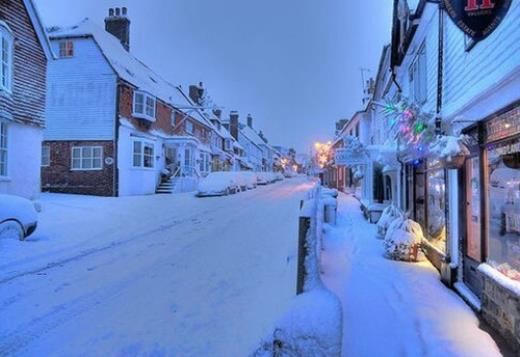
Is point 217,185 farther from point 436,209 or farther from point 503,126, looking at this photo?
point 503,126

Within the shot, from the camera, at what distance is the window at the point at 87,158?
2283cm

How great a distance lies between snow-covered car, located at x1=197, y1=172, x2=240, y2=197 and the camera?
2519 cm

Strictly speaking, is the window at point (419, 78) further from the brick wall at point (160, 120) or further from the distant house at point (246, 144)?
the distant house at point (246, 144)

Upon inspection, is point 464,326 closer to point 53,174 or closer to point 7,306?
point 7,306

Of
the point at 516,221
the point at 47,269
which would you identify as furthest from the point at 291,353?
the point at 47,269

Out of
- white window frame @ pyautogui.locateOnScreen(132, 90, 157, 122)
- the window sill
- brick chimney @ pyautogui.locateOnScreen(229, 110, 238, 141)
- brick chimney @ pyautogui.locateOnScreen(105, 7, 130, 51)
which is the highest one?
brick chimney @ pyautogui.locateOnScreen(105, 7, 130, 51)

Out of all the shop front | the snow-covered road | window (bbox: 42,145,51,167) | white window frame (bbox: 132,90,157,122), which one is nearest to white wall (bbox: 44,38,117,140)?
window (bbox: 42,145,51,167)

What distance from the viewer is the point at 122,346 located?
4.28 metres

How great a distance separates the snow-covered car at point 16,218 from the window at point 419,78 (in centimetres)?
922

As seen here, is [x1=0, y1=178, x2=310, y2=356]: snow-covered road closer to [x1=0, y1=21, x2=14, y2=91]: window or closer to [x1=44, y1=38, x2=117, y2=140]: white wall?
[x1=0, y1=21, x2=14, y2=91]: window

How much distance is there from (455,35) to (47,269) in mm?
8141

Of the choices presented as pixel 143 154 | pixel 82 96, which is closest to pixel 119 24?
pixel 82 96

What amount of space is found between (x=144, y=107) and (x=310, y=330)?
24.0 metres

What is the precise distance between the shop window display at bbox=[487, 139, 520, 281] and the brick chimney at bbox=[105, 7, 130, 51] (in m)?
29.8
